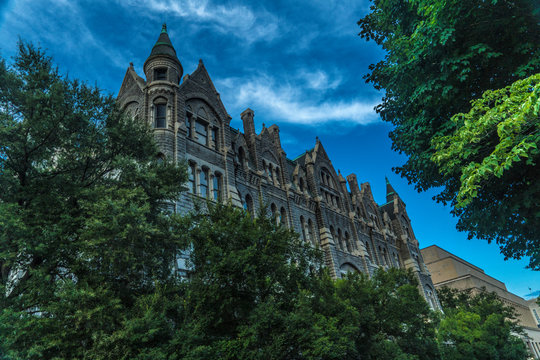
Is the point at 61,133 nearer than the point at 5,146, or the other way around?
the point at 5,146

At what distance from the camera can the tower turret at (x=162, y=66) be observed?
950 inches

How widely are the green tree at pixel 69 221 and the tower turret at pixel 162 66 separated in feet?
33.1

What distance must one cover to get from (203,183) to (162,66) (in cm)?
868

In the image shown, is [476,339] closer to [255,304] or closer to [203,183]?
[255,304]

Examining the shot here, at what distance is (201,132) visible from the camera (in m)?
24.5

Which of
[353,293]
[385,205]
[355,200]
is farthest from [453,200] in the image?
[385,205]

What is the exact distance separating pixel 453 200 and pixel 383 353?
24.6 feet

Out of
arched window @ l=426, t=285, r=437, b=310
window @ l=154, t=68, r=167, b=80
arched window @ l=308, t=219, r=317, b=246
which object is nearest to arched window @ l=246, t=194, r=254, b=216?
arched window @ l=308, t=219, r=317, b=246

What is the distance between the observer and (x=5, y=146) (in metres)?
11.7

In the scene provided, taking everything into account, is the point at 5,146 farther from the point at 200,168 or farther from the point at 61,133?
the point at 200,168

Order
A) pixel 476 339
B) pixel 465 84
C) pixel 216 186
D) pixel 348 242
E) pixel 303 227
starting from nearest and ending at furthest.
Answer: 1. pixel 465 84
2. pixel 216 186
3. pixel 476 339
4. pixel 303 227
5. pixel 348 242

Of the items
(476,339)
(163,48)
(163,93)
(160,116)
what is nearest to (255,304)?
(160,116)

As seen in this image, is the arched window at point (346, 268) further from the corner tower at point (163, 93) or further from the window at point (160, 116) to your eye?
the window at point (160, 116)

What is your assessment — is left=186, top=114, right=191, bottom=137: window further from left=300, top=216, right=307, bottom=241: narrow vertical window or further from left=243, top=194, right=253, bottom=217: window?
left=300, top=216, right=307, bottom=241: narrow vertical window
